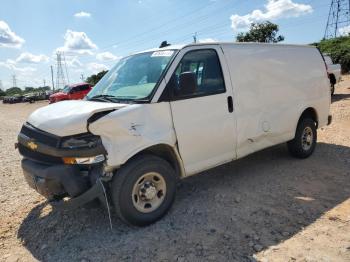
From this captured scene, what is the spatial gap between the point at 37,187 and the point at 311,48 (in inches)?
213

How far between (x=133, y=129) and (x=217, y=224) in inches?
59.1

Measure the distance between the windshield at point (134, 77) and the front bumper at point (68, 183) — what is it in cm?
113

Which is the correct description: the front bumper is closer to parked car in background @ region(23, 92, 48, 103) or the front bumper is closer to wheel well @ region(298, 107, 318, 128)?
wheel well @ region(298, 107, 318, 128)

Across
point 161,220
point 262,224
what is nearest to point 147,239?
point 161,220

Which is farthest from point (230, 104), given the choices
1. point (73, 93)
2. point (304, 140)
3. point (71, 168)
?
point (73, 93)

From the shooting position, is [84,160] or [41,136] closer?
[84,160]

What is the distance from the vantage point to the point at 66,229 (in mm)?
4410

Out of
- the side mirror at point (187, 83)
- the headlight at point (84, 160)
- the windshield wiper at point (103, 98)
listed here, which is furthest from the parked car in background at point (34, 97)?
the headlight at point (84, 160)

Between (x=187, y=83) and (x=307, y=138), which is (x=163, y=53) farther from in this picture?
(x=307, y=138)

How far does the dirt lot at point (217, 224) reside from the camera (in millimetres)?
3725

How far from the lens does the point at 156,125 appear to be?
4.20 metres

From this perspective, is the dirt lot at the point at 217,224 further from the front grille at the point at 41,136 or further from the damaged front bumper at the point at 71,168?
the front grille at the point at 41,136

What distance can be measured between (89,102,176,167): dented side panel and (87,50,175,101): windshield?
271mm

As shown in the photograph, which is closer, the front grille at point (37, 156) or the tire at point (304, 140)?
the front grille at point (37, 156)
